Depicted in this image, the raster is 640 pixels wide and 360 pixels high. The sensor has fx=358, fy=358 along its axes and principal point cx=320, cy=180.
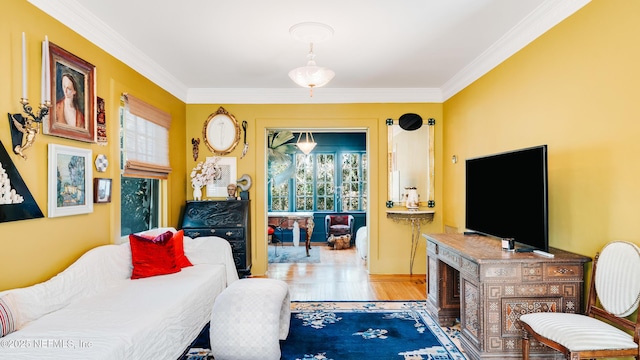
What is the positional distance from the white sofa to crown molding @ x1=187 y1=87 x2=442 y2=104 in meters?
2.65

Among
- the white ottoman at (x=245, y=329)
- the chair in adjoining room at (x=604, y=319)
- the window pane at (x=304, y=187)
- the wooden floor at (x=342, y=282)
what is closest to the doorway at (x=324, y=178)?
the window pane at (x=304, y=187)

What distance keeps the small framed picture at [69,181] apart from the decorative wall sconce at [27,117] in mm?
209

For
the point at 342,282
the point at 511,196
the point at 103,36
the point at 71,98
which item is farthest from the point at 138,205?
the point at 511,196

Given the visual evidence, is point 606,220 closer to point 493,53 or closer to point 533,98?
point 533,98

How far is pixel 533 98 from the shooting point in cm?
310

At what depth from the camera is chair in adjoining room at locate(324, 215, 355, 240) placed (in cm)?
796

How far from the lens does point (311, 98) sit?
17.2 ft

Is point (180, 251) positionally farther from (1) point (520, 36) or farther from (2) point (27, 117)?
(1) point (520, 36)

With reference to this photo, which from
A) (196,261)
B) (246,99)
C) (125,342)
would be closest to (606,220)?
(125,342)

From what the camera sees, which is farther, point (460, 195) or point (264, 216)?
point (264, 216)

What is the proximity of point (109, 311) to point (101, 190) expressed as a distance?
122cm

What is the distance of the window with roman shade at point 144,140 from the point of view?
3654 millimetres

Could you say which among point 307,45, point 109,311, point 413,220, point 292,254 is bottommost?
point 292,254

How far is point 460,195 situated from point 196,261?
3288 millimetres
